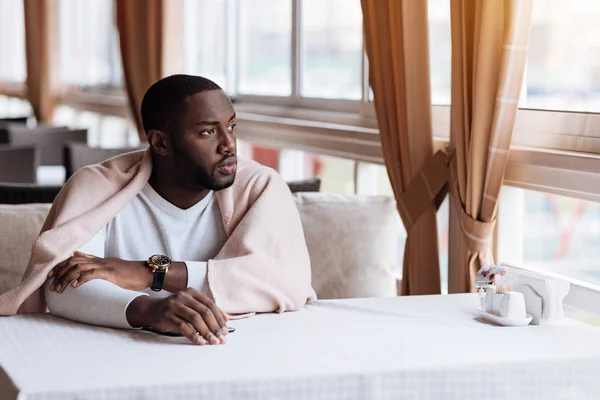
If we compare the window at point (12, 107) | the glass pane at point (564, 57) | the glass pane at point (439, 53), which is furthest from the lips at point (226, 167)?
the window at point (12, 107)

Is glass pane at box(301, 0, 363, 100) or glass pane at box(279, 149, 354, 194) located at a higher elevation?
glass pane at box(301, 0, 363, 100)

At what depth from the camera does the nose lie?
7.41ft

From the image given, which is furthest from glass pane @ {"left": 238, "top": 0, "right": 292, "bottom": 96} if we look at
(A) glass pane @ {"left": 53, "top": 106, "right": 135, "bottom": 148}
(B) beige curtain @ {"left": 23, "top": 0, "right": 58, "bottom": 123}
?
(B) beige curtain @ {"left": 23, "top": 0, "right": 58, "bottom": 123}

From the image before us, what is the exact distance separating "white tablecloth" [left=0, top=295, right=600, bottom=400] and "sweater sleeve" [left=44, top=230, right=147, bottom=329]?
0.07 ft

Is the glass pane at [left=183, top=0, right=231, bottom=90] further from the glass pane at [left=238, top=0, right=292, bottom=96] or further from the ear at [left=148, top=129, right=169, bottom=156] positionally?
the ear at [left=148, top=129, right=169, bottom=156]

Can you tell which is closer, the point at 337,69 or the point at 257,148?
the point at 337,69

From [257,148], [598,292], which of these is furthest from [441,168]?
[257,148]

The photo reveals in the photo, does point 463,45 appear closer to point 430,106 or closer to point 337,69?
point 430,106

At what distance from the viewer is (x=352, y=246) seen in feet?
9.70

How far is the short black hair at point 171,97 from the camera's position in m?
2.28

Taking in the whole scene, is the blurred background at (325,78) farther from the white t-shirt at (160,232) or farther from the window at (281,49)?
the white t-shirt at (160,232)

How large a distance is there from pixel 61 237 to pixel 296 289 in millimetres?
527

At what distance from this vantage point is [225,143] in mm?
2262

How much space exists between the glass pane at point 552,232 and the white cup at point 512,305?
0.67 meters
